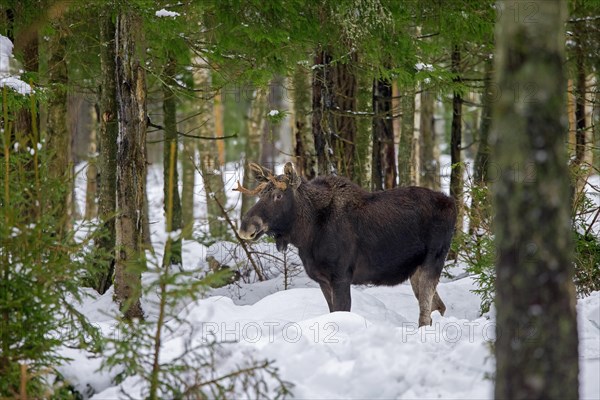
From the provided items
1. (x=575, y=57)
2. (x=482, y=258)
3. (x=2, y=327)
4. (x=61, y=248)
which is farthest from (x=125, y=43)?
(x=575, y=57)

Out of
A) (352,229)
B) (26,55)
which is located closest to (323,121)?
(352,229)

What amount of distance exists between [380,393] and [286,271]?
21.0ft

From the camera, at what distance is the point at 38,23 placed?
32.5 feet

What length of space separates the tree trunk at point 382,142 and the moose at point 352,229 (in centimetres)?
396

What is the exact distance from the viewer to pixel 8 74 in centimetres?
930

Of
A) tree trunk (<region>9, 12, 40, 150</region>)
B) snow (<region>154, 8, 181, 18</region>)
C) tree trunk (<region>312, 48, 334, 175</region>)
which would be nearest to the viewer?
snow (<region>154, 8, 181, 18</region>)

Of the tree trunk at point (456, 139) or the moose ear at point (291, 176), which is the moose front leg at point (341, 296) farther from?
the tree trunk at point (456, 139)

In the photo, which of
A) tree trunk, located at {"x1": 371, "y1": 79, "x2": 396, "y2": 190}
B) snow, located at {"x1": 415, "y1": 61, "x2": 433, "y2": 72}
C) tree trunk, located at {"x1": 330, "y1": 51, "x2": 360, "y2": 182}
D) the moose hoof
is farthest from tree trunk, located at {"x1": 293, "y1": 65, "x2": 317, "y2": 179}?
the moose hoof

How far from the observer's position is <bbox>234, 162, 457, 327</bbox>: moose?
9.43 m

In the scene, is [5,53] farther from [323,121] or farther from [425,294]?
[425,294]

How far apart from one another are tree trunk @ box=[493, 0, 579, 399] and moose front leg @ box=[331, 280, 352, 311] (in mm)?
5047

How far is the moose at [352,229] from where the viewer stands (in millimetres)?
9430

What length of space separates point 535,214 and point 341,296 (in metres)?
5.36

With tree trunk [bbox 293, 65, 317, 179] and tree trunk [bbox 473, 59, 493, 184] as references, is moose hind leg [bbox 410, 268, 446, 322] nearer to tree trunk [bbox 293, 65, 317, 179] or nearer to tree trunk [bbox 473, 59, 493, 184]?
tree trunk [bbox 473, 59, 493, 184]
